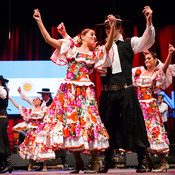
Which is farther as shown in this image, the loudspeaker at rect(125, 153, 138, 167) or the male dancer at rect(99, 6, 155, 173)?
the loudspeaker at rect(125, 153, 138, 167)

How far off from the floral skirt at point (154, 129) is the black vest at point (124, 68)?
1578mm

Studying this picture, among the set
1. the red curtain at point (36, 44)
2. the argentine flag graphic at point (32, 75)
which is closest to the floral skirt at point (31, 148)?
the argentine flag graphic at point (32, 75)

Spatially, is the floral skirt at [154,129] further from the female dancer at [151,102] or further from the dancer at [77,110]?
the dancer at [77,110]

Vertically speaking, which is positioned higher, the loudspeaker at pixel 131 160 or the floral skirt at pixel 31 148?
the floral skirt at pixel 31 148

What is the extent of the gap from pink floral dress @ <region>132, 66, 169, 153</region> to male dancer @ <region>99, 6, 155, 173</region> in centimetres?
140

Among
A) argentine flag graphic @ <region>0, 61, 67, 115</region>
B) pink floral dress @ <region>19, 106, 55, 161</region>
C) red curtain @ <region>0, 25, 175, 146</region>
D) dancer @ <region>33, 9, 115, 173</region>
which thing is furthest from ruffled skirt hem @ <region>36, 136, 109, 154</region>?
red curtain @ <region>0, 25, 175, 146</region>

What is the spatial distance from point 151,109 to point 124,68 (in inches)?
66.3

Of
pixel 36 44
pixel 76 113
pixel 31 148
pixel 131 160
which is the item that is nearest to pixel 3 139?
pixel 31 148

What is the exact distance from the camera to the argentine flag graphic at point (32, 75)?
9.07 m

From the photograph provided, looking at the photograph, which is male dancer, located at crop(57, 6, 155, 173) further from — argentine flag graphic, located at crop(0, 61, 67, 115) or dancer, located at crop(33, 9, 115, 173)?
A: argentine flag graphic, located at crop(0, 61, 67, 115)

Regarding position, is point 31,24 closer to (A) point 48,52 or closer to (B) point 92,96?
(A) point 48,52

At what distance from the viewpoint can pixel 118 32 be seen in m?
3.43

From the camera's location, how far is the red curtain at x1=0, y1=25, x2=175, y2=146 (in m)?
9.59

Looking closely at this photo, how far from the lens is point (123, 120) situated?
10.6ft
